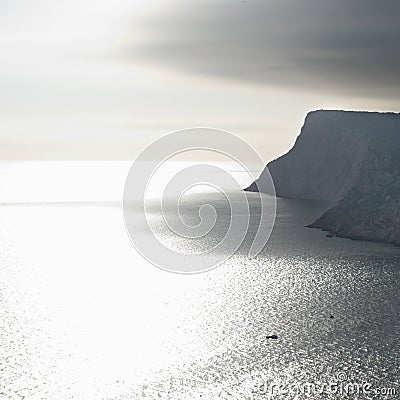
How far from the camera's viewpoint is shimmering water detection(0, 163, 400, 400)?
56812 millimetres

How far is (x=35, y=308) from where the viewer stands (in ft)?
278

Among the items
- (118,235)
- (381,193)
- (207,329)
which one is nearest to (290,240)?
(381,193)

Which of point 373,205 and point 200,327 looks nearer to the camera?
point 200,327

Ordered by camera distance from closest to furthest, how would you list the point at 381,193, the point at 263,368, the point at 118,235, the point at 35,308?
the point at 263,368
the point at 35,308
the point at 381,193
the point at 118,235

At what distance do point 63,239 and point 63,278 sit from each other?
59.1 metres

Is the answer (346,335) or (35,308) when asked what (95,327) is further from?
(346,335)

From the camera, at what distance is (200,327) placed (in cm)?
7600

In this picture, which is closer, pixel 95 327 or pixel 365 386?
pixel 365 386

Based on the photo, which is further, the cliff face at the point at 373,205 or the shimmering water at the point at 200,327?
the cliff face at the point at 373,205

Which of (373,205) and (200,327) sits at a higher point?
(373,205)

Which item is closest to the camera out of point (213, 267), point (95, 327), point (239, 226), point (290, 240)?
point (95, 327)

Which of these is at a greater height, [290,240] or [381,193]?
[381,193]

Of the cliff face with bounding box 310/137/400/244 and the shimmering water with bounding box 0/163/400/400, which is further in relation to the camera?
the cliff face with bounding box 310/137/400/244

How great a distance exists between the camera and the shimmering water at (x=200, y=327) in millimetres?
56812
